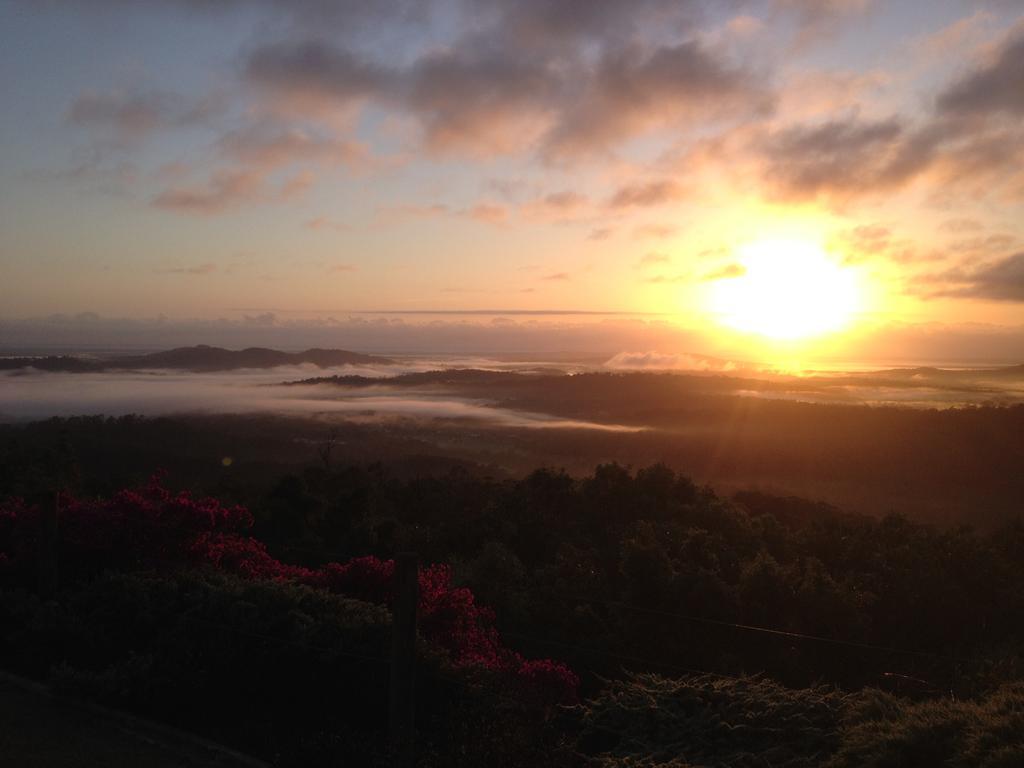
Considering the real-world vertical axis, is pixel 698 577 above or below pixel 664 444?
above

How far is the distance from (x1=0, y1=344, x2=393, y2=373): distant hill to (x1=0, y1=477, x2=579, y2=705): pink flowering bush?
99.5 metres

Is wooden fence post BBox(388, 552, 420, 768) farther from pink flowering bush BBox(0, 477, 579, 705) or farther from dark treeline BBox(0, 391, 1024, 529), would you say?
dark treeline BBox(0, 391, 1024, 529)

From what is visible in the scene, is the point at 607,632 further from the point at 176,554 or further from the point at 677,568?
the point at 176,554

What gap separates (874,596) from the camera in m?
12.1

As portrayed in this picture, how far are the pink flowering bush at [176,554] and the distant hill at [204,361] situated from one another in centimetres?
9946

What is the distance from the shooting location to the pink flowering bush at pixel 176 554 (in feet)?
25.8

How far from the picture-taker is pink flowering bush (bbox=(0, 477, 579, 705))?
25.8ft

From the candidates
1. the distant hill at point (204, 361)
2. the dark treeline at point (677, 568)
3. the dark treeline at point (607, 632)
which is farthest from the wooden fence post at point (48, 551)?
the distant hill at point (204, 361)

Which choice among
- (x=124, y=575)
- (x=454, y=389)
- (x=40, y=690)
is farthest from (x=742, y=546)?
(x=454, y=389)

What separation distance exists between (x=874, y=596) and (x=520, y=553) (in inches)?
264

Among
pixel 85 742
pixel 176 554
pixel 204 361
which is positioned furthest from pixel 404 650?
pixel 204 361

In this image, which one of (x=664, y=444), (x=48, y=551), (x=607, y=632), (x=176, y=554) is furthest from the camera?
(x=664, y=444)

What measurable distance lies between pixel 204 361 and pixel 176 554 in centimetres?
11057

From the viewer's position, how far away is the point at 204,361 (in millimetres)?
112938
